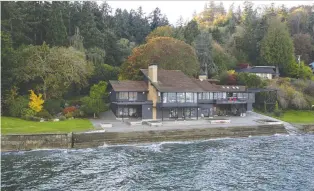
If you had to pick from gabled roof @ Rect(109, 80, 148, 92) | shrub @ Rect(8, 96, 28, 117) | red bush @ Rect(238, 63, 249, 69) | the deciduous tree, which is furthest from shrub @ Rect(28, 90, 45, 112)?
red bush @ Rect(238, 63, 249, 69)

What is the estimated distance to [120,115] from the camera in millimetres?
50875

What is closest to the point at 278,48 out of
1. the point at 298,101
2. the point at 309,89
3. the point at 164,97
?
the point at 309,89

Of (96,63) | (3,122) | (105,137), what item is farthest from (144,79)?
(3,122)

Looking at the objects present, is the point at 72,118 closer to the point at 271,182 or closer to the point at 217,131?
Result: the point at 217,131

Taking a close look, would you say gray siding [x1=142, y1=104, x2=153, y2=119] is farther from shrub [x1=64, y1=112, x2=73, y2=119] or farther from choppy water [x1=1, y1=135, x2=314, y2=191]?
choppy water [x1=1, y1=135, x2=314, y2=191]

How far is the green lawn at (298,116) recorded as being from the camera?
5358 cm

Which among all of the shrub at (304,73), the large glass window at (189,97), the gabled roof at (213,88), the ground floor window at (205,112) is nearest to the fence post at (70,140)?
the large glass window at (189,97)

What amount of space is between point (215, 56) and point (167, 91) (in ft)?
113

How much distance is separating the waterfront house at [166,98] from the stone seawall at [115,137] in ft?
25.7

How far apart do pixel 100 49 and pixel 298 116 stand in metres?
40.8

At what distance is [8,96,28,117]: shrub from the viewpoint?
4593 centimetres

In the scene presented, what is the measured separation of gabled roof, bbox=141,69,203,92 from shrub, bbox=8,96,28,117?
62.3ft

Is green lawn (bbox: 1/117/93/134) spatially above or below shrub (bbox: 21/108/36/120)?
below

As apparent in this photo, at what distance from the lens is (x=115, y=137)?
3906 centimetres
